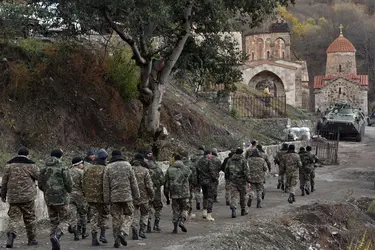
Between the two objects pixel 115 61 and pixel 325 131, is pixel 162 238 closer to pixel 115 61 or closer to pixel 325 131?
pixel 115 61

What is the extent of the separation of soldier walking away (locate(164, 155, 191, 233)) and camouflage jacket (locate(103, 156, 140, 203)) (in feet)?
6.30

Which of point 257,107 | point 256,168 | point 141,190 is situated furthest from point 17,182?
point 257,107

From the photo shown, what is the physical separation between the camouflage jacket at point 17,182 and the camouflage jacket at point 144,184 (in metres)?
2.10

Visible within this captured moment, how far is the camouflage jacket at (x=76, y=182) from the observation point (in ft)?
38.5

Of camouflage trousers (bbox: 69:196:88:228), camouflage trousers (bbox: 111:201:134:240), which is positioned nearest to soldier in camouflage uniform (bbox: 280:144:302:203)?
camouflage trousers (bbox: 69:196:88:228)

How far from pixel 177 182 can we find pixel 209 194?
193 centimetres

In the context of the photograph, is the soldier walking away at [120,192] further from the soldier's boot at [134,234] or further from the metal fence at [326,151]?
the metal fence at [326,151]

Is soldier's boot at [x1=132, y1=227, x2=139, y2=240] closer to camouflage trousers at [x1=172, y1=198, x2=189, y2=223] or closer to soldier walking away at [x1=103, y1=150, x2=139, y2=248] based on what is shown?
soldier walking away at [x1=103, y1=150, x2=139, y2=248]

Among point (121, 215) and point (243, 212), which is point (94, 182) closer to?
point (121, 215)

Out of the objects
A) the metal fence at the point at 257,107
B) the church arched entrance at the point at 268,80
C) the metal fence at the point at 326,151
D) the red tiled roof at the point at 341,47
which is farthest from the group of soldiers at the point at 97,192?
the red tiled roof at the point at 341,47

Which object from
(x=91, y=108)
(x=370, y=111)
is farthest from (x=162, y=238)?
(x=370, y=111)

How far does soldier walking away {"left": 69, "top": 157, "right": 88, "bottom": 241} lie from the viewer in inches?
462

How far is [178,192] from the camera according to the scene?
1251 cm

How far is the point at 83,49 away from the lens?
20938 millimetres
